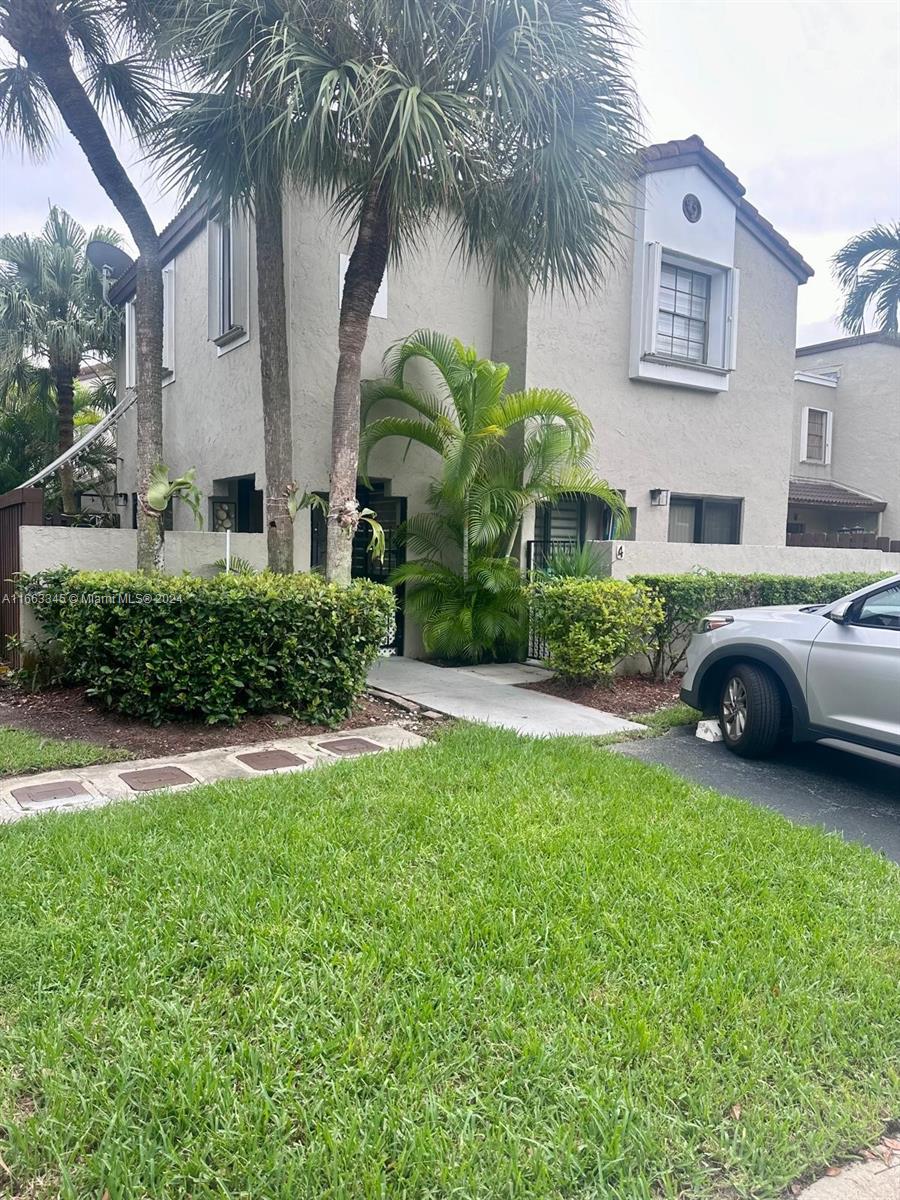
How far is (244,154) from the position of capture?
6734 millimetres

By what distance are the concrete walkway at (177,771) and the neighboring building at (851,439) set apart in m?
14.9

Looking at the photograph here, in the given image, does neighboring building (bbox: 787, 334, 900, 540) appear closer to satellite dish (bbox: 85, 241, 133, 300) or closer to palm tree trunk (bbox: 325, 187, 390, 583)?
palm tree trunk (bbox: 325, 187, 390, 583)

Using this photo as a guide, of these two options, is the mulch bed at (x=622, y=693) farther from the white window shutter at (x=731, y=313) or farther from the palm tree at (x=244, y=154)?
the white window shutter at (x=731, y=313)

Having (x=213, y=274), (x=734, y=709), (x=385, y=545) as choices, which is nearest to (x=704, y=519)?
(x=385, y=545)

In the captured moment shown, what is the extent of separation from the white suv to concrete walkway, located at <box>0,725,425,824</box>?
257 cm

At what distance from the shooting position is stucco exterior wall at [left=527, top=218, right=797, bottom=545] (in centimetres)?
1109

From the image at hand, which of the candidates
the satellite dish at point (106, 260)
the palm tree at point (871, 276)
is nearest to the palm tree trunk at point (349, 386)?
the satellite dish at point (106, 260)

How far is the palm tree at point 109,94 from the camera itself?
24.5 feet

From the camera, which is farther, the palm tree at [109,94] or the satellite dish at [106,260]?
the satellite dish at [106,260]

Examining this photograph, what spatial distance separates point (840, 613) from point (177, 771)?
4.90 m

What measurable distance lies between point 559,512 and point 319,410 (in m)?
3.88

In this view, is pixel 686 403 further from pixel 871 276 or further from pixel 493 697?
pixel 871 276

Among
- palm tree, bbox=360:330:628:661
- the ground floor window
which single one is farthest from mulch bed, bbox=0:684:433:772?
the ground floor window

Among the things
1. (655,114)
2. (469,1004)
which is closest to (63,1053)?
(469,1004)
